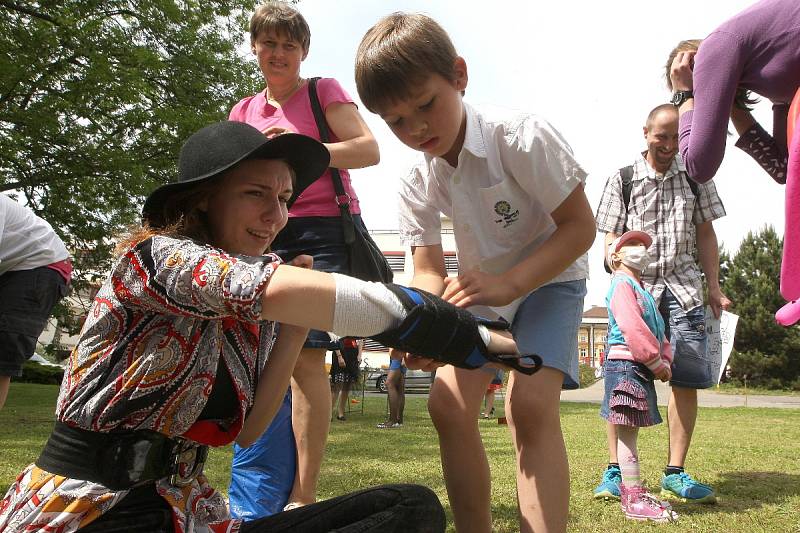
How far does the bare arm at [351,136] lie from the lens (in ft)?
11.1

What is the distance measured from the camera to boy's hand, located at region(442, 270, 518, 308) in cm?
236

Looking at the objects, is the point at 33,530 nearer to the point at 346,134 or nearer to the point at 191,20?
the point at 346,134

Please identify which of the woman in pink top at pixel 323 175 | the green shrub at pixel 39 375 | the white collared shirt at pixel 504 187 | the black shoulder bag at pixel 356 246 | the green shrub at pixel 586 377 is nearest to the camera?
the white collared shirt at pixel 504 187

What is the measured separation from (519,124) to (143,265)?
1421 millimetres

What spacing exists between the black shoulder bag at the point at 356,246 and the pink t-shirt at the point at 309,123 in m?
0.03

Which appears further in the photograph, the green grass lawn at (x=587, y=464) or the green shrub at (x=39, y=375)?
the green shrub at (x=39, y=375)

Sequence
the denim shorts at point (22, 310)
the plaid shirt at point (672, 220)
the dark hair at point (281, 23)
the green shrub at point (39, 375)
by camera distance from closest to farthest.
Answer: the dark hair at point (281, 23) < the denim shorts at point (22, 310) < the plaid shirt at point (672, 220) < the green shrub at point (39, 375)

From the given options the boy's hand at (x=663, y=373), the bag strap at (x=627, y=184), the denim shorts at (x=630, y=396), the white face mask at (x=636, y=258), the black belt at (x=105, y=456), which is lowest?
the black belt at (x=105, y=456)

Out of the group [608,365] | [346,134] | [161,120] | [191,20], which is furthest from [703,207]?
[191,20]

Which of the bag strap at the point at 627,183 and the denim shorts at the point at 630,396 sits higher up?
the bag strap at the point at 627,183

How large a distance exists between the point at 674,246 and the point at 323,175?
249 cm

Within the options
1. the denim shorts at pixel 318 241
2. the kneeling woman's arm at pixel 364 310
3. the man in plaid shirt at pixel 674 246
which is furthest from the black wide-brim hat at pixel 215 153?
the man in plaid shirt at pixel 674 246

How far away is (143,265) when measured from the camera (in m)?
1.64

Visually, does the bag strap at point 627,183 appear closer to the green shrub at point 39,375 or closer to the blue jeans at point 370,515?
the blue jeans at point 370,515
